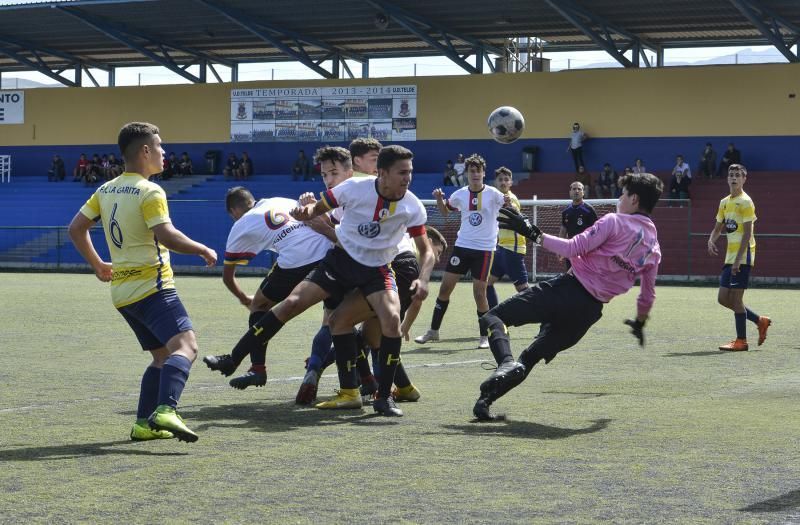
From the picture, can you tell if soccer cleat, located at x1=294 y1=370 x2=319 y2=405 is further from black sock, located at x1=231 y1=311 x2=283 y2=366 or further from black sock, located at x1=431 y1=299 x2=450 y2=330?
black sock, located at x1=431 y1=299 x2=450 y2=330

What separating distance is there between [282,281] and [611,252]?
107 inches

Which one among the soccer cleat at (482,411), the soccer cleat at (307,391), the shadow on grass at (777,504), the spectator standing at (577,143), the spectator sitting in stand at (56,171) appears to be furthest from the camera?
the spectator sitting in stand at (56,171)

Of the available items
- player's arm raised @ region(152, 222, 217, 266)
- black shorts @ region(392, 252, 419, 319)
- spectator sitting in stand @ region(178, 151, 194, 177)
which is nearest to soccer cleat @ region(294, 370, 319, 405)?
black shorts @ region(392, 252, 419, 319)

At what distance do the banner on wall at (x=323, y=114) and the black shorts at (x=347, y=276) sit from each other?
3440cm

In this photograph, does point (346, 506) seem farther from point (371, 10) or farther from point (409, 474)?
point (371, 10)

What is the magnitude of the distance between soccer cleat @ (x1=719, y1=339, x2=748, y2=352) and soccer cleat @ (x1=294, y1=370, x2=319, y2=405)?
20.3ft

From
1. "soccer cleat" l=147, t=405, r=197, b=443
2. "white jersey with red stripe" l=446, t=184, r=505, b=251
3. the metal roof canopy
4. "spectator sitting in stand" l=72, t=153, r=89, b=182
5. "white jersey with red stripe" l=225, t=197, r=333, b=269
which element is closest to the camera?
"soccer cleat" l=147, t=405, r=197, b=443

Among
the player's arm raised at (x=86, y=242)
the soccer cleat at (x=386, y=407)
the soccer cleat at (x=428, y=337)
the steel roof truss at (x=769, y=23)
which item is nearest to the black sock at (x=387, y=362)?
the soccer cleat at (x=386, y=407)

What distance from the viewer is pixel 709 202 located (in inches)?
1331

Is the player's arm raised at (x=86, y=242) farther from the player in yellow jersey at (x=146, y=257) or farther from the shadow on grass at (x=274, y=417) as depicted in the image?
the shadow on grass at (x=274, y=417)

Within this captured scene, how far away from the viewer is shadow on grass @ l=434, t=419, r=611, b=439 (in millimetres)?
7141

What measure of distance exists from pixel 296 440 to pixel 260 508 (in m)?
1.84

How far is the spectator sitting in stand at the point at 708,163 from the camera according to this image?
35656 millimetres

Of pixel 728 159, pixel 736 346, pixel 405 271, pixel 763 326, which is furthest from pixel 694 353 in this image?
pixel 728 159
